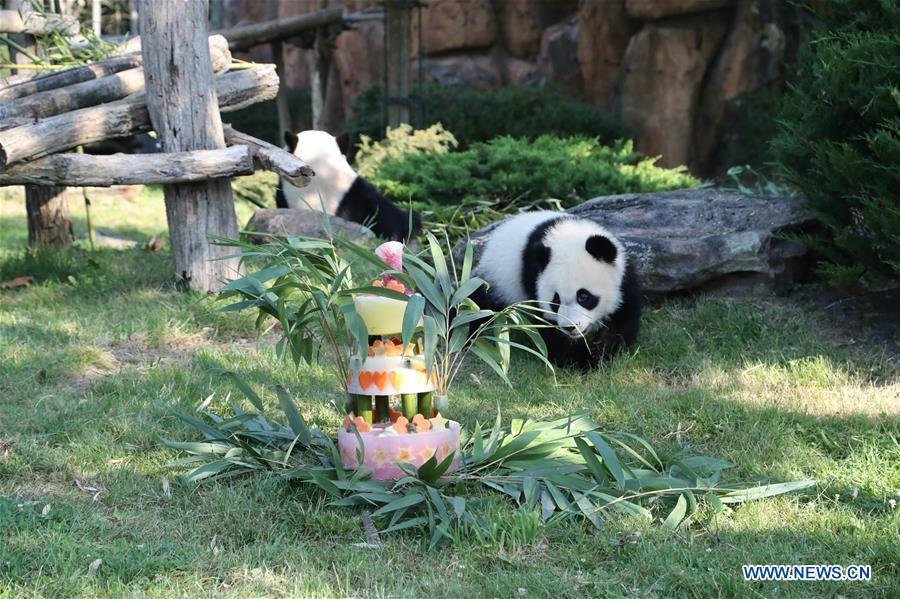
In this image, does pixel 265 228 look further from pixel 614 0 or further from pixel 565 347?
pixel 614 0

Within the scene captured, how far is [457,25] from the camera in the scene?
15.0m

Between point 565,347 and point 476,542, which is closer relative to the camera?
point 476,542

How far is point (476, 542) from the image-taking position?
2848 millimetres

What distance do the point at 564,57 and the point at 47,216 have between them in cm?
914

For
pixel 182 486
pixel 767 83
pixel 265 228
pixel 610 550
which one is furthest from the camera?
pixel 767 83

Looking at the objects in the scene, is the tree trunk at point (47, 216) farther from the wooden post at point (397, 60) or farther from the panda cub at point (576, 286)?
the wooden post at point (397, 60)

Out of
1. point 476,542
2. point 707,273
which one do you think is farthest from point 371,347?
point 707,273

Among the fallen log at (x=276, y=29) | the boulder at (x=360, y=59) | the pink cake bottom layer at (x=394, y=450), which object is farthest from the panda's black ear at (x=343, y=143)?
the boulder at (x=360, y=59)

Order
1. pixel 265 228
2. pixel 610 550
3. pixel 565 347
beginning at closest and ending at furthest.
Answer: pixel 610 550 < pixel 565 347 < pixel 265 228

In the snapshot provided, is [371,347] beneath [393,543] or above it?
above

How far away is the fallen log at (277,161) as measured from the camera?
519cm

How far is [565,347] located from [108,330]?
92.9 inches

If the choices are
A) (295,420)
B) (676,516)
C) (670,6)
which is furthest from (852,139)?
(670,6)

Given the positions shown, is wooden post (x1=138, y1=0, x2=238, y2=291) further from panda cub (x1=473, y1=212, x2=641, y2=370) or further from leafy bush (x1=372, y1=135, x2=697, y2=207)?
leafy bush (x1=372, y1=135, x2=697, y2=207)
